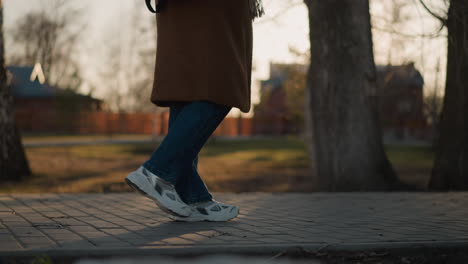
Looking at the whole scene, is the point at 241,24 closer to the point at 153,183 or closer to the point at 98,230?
the point at 153,183

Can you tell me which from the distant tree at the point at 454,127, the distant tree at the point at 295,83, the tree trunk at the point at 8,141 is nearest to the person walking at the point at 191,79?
the distant tree at the point at 454,127

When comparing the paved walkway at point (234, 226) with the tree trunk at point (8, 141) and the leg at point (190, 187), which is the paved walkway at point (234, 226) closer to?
the leg at point (190, 187)

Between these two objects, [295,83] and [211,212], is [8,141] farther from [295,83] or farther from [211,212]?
[295,83]

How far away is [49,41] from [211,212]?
39716mm

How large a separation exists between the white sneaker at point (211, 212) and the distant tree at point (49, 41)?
33.8 metres

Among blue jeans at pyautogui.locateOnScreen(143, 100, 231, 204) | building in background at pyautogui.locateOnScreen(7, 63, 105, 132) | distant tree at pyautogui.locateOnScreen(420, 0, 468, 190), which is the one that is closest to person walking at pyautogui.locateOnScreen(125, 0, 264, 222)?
blue jeans at pyautogui.locateOnScreen(143, 100, 231, 204)

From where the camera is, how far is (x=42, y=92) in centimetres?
5388

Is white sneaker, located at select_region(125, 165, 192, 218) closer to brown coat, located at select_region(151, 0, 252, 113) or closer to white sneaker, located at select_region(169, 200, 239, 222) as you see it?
white sneaker, located at select_region(169, 200, 239, 222)

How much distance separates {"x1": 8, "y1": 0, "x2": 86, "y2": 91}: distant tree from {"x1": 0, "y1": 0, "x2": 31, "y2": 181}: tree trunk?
2780 centimetres

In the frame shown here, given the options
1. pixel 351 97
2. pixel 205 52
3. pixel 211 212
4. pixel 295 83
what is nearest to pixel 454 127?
pixel 351 97

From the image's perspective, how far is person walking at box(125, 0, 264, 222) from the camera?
3.38 metres

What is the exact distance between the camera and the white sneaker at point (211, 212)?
12.0 ft

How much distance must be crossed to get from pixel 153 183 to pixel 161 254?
70cm

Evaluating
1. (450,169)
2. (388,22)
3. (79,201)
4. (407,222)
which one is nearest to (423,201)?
(407,222)
